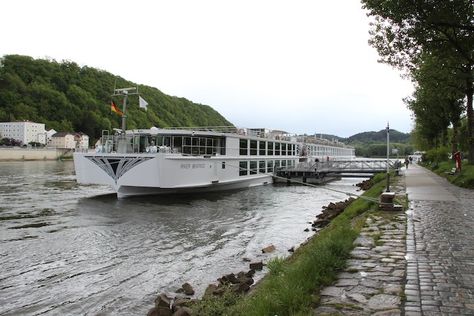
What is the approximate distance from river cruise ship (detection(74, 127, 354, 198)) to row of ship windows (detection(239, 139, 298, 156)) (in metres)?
0.09

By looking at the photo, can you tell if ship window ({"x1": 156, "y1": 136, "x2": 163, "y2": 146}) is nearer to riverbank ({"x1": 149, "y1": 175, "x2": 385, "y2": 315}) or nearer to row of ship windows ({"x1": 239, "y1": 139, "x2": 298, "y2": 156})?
row of ship windows ({"x1": 239, "y1": 139, "x2": 298, "y2": 156})

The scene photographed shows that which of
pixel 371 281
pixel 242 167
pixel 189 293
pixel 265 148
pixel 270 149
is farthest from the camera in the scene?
pixel 270 149

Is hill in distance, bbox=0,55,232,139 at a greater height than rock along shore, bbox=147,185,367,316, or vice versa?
hill in distance, bbox=0,55,232,139

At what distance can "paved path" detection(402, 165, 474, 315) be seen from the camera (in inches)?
206

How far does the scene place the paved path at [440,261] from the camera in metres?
5.24

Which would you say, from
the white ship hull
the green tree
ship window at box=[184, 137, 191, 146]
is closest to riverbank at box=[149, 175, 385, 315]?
the green tree

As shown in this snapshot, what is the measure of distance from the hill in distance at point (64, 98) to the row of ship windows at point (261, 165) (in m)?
91.6

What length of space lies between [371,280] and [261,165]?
3334 centimetres

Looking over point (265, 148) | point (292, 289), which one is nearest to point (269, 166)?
point (265, 148)

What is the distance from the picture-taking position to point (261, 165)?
130ft

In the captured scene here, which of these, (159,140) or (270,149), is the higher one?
(159,140)

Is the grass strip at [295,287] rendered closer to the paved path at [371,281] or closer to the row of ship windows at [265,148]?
the paved path at [371,281]

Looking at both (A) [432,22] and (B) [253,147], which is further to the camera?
(B) [253,147]

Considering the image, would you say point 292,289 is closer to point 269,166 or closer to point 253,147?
point 253,147
